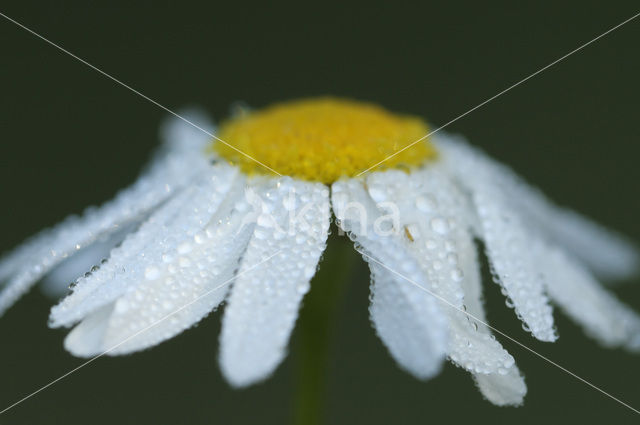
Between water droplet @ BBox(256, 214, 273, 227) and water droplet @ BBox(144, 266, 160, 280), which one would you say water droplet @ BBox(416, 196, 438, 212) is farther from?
water droplet @ BBox(144, 266, 160, 280)

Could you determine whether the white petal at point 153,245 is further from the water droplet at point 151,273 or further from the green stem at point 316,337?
the green stem at point 316,337

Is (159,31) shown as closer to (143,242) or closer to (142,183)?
(142,183)

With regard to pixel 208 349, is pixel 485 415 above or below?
below

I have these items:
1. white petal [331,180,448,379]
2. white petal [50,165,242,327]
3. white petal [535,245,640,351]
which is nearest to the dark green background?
white petal [535,245,640,351]

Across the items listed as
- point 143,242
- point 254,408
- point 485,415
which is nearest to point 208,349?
point 254,408

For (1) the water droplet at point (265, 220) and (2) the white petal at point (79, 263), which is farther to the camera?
(2) the white petal at point (79, 263)

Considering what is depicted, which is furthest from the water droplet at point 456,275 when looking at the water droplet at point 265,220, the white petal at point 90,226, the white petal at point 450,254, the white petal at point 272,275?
the white petal at point 90,226

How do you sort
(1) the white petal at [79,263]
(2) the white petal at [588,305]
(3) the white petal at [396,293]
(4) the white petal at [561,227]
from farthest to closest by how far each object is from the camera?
1. (4) the white petal at [561,227]
2. (2) the white petal at [588,305]
3. (1) the white petal at [79,263]
4. (3) the white petal at [396,293]

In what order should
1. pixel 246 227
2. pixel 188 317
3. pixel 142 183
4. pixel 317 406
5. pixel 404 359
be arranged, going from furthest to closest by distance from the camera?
pixel 142 183 < pixel 317 406 < pixel 246 227 < pixel 188 317 < pixel 404 359
